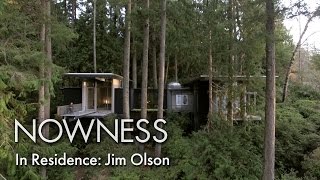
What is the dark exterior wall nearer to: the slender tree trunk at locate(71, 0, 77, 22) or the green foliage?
the slender tree trunk at locate(71, 0, 77, 22)

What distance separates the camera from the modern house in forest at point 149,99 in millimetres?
14633

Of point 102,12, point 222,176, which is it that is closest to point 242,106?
point 222,176

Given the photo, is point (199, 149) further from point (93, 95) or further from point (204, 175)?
point (93, 95)

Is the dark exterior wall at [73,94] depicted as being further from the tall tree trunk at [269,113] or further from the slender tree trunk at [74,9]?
the tall tree trunk at [269,113]

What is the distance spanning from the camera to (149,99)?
1817 centimetres

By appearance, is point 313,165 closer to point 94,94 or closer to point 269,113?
point 269,113

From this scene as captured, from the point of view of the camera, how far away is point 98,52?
22.8 m

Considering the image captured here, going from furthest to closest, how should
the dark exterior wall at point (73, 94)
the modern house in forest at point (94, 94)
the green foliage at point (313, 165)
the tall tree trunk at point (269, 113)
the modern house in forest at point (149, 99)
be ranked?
the dark exterior wall at point (73, 94) → the modern house in forest at point (94, 94) → the modern house in forest at point (149, 99) → the green foliage at point (313, 165) → the tall tree trunk at point (269, 113)

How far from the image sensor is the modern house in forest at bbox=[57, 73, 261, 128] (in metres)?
14.6

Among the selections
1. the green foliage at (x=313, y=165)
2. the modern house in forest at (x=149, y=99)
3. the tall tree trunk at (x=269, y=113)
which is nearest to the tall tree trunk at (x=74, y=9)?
Answer: the modern house in forest at (x=149, y=99)

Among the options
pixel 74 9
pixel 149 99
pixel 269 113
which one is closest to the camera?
pixel 269 113


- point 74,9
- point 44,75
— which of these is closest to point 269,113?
point 44,75

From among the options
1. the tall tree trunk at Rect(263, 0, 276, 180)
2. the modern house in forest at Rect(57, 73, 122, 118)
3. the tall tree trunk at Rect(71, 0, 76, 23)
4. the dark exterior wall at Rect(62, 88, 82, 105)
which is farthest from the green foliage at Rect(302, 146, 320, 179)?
the tall tree trunk at Rect(71, 0, 76, 23)

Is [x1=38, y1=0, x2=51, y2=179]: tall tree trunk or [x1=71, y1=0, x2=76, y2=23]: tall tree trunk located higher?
[x1=71, y1=0, x2=76, y2=23]: tall tree trunk
